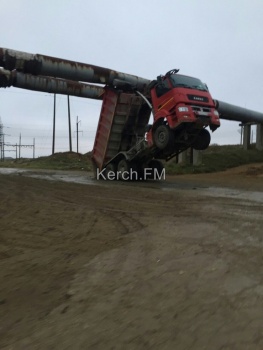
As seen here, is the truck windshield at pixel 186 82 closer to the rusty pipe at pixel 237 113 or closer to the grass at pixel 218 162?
the grass at pixel 218 162

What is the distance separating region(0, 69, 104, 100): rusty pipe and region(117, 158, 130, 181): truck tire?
3.20m

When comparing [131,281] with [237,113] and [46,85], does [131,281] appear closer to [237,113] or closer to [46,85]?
[46,85]

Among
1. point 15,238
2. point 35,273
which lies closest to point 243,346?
point 35,273

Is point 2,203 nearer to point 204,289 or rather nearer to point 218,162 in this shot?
point 204,289

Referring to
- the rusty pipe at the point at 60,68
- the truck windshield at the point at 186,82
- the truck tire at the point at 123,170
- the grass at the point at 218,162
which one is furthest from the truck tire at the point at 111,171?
the grass at the point at 218,162

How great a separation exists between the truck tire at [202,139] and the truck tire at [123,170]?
3.11 meters

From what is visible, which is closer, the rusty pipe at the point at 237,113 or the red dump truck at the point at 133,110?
the red dump truck at the point at 133,110

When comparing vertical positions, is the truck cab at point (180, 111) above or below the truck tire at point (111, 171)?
above

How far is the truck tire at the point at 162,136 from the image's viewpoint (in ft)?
43.3

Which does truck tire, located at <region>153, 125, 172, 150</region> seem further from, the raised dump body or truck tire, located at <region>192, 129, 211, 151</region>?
truck tire, located at <region>192, 129, 211, 151</region>

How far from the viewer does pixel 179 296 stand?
321cm

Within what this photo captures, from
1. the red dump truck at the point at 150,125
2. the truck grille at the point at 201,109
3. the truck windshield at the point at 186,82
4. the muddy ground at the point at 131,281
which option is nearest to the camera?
the muddy ground at the point at 131,281

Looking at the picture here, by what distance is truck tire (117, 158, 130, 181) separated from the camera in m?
16.0

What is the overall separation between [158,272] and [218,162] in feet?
75.1
